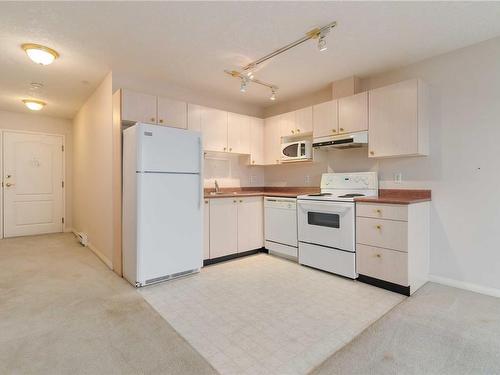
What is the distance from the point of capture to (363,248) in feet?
9.09

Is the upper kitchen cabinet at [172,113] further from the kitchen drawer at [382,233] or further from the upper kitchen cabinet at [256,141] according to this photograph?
the kitchen drawer at [382,233]

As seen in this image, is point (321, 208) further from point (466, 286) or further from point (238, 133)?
point (238, 133)

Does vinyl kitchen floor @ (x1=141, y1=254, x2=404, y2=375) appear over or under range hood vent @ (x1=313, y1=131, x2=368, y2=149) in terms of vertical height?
under

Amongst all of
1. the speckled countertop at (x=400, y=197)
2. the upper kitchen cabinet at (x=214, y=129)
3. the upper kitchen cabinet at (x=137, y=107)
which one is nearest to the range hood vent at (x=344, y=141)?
the speckled countertop at (x=400, y=197)

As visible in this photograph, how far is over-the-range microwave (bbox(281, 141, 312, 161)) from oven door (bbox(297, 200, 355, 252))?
0.79 m

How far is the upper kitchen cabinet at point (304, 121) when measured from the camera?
370cm

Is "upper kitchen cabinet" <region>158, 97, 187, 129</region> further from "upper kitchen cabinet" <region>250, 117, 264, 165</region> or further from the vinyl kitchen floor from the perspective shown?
the vinyl kitchen floor

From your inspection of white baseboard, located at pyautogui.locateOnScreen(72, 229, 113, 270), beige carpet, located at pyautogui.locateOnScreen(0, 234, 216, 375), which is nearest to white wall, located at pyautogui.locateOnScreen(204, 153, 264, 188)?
white baseboard, located at pyautogui.locateOnScreen(72, 229, 113, 270)

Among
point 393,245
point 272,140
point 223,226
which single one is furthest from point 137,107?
point 393,245

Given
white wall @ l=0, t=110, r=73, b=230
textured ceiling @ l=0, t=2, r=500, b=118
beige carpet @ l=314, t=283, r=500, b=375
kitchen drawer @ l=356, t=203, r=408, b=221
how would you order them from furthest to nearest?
white wall @ l=0, t=110, r=73, b=230 < kitchen drawer @ l=356, t=203, r=408, b=221 < textured ceiling @ l=0, t=2, r=500, b=118 < beige carpet @ l=314, t=283, r=500, b=375

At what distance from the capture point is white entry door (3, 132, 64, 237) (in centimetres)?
514

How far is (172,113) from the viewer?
133 inches

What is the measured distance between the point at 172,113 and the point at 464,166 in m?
3.32

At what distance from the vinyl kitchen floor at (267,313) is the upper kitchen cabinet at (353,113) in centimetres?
178
